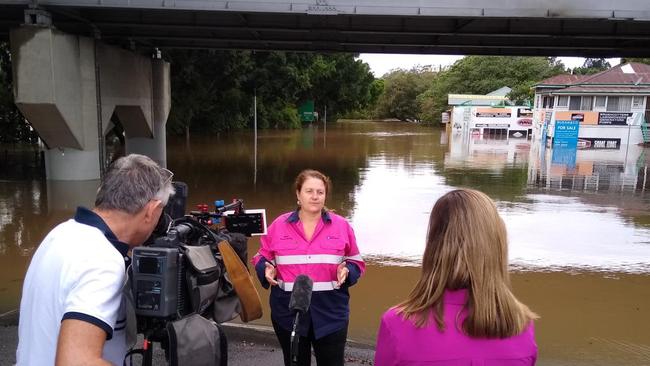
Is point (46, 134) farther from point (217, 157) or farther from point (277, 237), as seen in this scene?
point (277, 237)

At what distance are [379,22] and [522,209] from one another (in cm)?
599

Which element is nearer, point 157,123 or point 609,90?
point 157,123

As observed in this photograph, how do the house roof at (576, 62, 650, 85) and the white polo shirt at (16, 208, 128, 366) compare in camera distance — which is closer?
the white polo shirt at (16, 208, 128, 366)

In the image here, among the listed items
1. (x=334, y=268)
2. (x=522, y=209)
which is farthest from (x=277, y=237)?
(x=522, y=209)

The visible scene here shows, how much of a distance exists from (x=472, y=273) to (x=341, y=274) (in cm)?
159

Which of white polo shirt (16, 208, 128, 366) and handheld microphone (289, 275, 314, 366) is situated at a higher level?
white polo shirt (16, 208, 128, 366)

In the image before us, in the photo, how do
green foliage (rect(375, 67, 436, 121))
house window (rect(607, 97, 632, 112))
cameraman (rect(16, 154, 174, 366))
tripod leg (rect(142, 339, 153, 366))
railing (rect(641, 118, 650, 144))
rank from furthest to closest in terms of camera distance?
green foliage (rect(375, 67, 436, 121)) → house window (rect(607, 97, 632, 112)) → railing (rect(641, 118, 650, 144)) → tripod leg (rect(142, 339, 153, 366)) → cameraman (rect(16, 154, 174, 366))

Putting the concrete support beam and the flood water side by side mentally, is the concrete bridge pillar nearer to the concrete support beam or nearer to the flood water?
the flood water

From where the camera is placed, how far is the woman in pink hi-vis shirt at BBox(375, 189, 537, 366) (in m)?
1.62

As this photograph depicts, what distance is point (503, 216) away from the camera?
415 inches

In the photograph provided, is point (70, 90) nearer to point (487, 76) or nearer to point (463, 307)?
point (463, 307)

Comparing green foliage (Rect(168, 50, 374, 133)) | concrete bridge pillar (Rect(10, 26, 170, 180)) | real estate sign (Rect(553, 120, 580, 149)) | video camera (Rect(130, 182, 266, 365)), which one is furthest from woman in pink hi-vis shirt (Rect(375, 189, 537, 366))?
real estate sign (Rect(553, 120, 580, 149))

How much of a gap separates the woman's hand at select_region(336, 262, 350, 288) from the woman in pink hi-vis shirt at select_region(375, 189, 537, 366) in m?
1.44

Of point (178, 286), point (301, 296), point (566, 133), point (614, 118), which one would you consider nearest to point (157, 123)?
point (301, 296)
